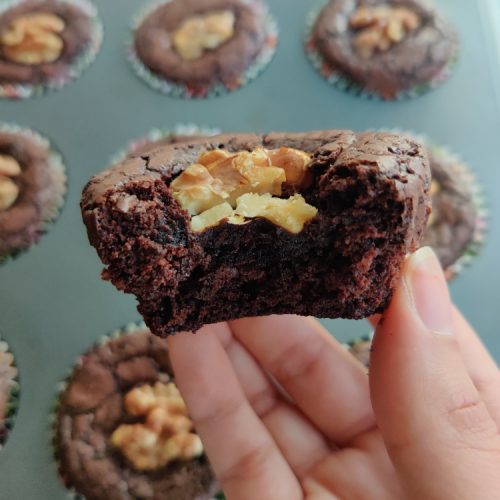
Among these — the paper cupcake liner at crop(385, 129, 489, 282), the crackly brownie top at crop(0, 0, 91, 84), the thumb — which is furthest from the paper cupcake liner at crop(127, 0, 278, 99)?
the thumb

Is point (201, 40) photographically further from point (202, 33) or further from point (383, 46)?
point (383, 46)

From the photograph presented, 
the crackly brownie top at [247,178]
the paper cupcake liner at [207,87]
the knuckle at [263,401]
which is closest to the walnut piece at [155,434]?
the knuckle at [263,401]

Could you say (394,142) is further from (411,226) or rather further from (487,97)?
(487,97)

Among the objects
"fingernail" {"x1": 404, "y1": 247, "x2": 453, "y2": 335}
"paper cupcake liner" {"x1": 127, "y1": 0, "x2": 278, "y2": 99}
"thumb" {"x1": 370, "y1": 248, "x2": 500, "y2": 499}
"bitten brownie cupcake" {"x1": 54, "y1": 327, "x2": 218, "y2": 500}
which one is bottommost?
"bitten brownie cupcake" {"x1": 54, "y1": 327, "x2": 218, "y2": 500}

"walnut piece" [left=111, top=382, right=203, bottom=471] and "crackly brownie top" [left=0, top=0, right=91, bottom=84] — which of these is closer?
"walnut piece" [left=111, top=382, right=203, bottom=471]

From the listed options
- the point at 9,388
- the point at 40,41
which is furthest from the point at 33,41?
the point at 9,388

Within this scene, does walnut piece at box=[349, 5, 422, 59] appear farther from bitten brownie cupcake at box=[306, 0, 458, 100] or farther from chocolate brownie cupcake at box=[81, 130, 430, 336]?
chocolate brownie cupcake at box=[81, 130, 430, 336]

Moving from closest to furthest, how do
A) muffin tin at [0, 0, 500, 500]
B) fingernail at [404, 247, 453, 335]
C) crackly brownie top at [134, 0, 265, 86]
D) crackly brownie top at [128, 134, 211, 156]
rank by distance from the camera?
fingernail at [404, 247, 453, 335] < muffin tin at [0, 0, 500, 500] < crackly brownie top at [128, 134, 211, 156] < crackly brownie top at [134, 0, 265, 86]

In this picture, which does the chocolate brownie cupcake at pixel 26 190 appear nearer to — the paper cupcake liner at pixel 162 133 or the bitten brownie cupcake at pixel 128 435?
the paper cupcake liner at pixel 162 133
